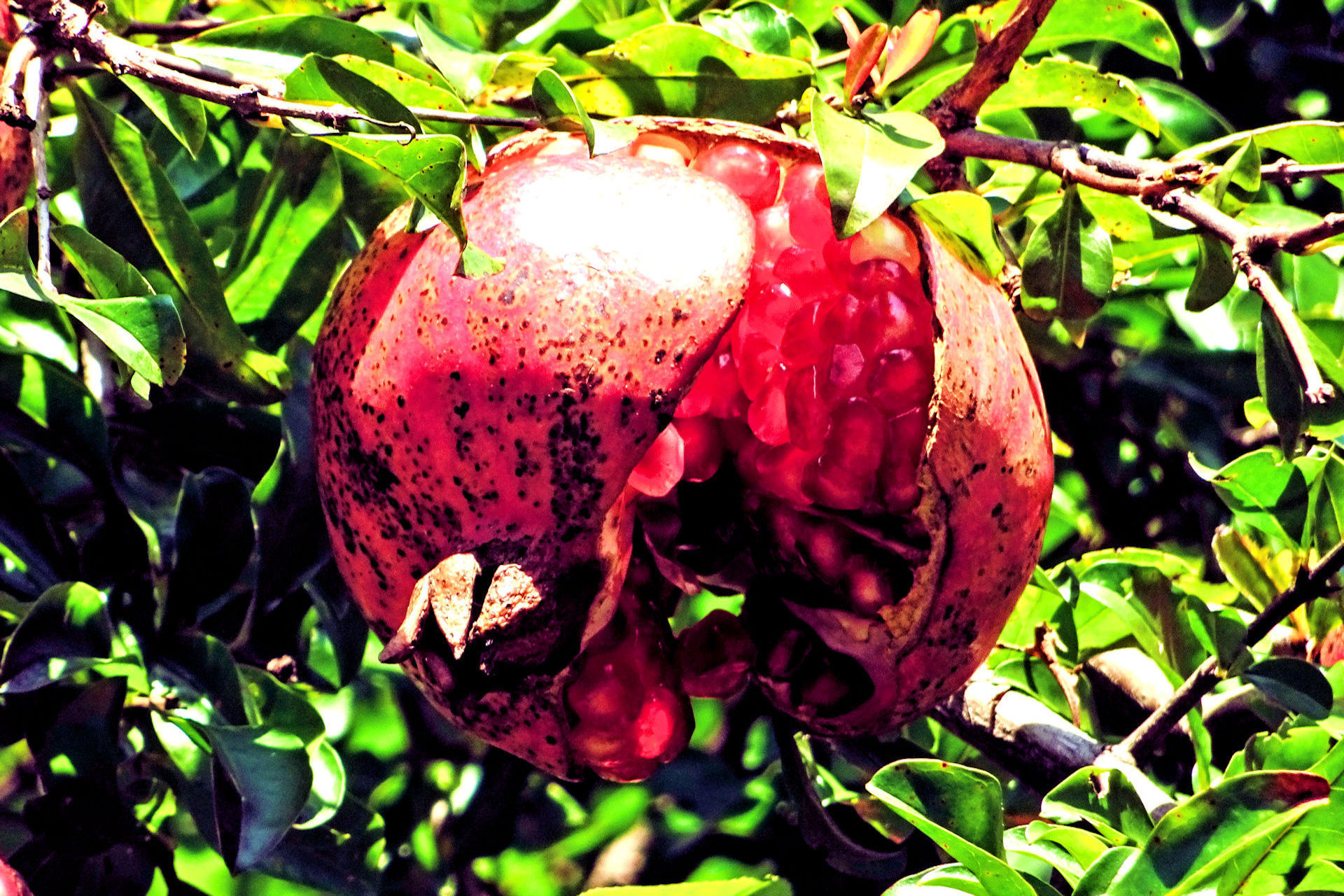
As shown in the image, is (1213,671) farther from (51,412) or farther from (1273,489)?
(51,412)

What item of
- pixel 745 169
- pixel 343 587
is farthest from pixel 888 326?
pixel 343 587

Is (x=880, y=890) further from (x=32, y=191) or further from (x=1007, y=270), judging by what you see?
(x=32, y=191)

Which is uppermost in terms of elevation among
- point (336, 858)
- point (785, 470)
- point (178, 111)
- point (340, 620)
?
point (178, 111)

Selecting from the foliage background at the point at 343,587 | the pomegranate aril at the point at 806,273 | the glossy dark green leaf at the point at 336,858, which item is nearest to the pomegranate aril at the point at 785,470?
the pomegranate aril at the point at 806,273

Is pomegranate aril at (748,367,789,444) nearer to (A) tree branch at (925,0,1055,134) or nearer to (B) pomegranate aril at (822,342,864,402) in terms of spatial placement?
(B) pomegranate aril at (822,342,864,402)

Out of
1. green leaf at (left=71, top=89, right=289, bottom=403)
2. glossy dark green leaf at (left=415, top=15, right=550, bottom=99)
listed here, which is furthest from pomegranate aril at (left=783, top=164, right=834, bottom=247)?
green leaf at (left=71, top=89, right=289, bottom=403)

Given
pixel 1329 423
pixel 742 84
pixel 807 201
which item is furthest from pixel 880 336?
pixel 1329 423
